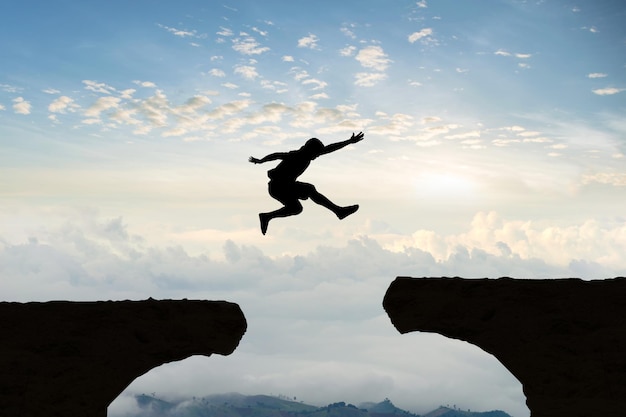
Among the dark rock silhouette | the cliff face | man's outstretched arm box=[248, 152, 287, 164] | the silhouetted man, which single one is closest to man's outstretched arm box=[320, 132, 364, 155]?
the silhouetted man

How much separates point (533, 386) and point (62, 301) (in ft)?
22.6

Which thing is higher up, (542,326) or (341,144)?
(341,144)

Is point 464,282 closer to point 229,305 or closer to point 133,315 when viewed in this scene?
point 229,305

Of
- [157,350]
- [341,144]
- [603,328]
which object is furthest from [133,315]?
[603,328]

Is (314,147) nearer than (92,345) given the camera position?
No

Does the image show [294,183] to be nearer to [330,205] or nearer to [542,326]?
[330,205]

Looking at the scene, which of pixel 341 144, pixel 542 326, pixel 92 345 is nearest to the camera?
pixel 542 326

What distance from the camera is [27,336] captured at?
851 centimetres

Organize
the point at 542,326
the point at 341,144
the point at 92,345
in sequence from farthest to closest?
the point at 341,144 → the point at 92,345 → the point at 542,326

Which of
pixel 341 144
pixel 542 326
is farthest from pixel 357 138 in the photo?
pixel 542 326

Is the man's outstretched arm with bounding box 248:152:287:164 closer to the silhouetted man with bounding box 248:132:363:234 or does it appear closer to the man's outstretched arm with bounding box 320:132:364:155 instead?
the silhouetted man with bounding box 248:132:363:234

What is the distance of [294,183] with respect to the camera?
981cm

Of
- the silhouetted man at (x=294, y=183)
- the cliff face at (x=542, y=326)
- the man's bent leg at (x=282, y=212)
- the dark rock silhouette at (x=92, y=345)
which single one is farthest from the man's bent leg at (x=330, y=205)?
the dark rock silhouette at (x=92, y=345)

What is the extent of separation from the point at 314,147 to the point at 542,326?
4421 millimetres
